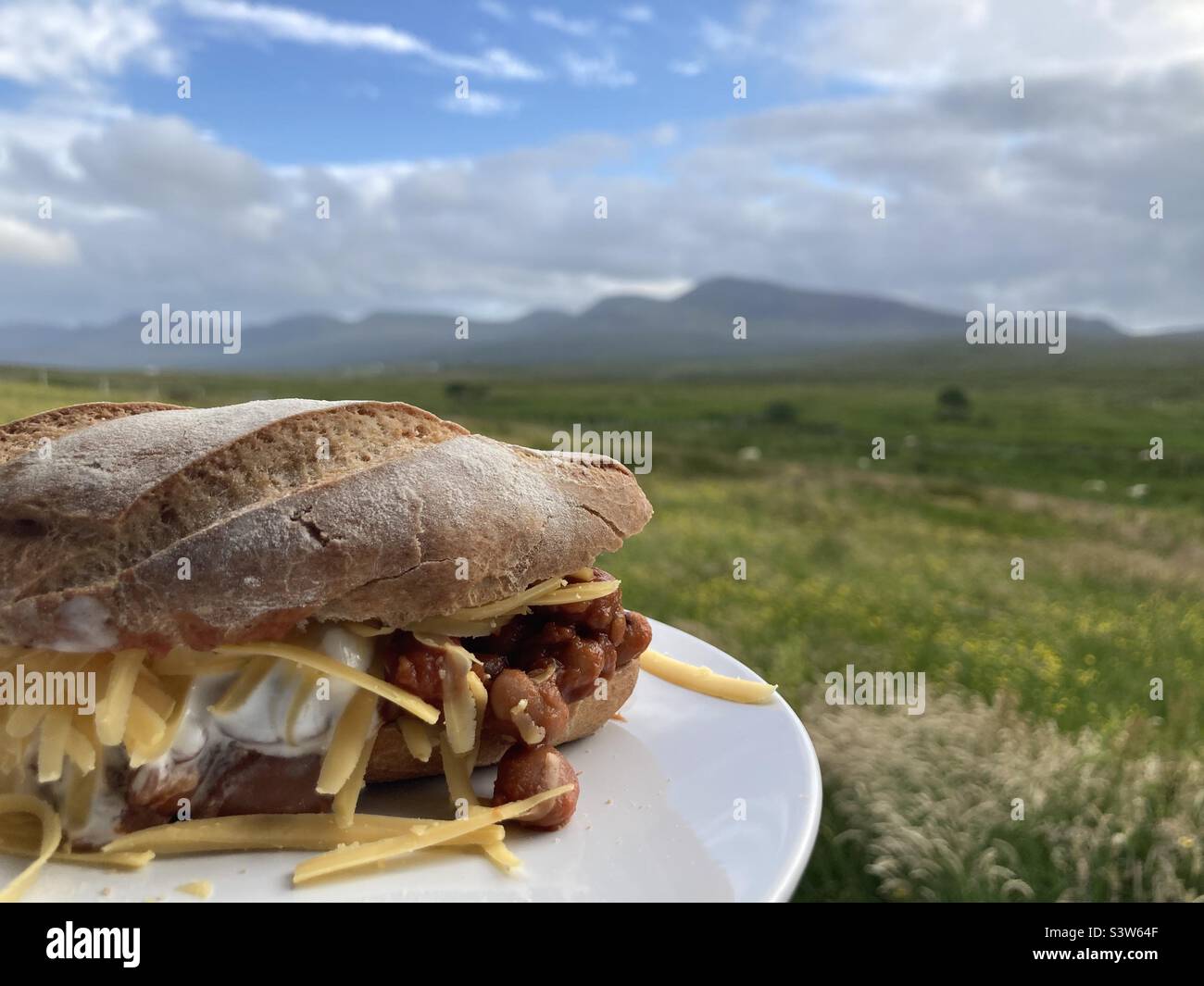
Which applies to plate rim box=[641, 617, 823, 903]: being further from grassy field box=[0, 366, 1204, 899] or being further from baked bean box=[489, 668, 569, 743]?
grassy field box=[0, 366, 1204, 899]

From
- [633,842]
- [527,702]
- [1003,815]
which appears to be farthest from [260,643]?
[1003,815]

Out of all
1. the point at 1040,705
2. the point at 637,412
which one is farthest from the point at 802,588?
the point at 637,412

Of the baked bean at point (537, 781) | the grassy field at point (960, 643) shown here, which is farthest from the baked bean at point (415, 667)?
the grassy field at point (960, 643)

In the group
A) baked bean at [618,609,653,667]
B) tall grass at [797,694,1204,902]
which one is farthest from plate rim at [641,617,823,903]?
tall grass at [797,694,1204,902]

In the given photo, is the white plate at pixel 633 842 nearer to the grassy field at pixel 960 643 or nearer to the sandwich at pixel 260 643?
the sandwich at pixel 260 643

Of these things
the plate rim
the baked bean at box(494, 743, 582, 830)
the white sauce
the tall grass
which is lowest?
the tall grass
